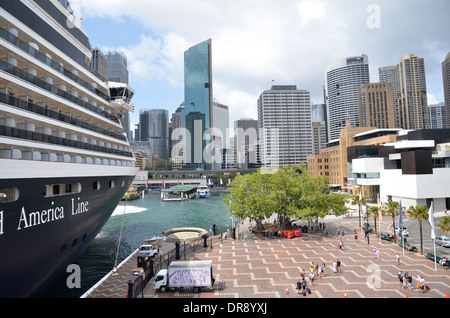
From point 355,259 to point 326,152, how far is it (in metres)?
88.8

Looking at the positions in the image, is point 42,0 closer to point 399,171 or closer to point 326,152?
point 399,171

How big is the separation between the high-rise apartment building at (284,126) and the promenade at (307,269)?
158152 mm

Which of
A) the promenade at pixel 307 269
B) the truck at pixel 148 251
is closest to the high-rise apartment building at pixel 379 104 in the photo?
the promenade at pixel 307 269

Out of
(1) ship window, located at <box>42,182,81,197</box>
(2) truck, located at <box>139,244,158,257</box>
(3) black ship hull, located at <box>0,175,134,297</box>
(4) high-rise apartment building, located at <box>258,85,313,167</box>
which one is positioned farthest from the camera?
(4) high-rise apartment building, located at <box>258,85,313,167</box>

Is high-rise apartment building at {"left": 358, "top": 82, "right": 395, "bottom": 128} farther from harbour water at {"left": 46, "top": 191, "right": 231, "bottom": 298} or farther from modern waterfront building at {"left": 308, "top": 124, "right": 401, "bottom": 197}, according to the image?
harbour water at {"left": 46, "top": 191, "right": 231, "bottom": 298}

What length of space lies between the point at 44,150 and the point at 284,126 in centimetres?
18509

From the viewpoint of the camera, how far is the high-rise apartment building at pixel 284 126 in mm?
192750

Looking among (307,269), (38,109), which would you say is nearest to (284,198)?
(307,269)

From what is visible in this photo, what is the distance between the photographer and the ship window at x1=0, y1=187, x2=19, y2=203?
14.4m

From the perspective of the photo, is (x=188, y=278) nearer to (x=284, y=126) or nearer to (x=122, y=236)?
(x=122, y=236)

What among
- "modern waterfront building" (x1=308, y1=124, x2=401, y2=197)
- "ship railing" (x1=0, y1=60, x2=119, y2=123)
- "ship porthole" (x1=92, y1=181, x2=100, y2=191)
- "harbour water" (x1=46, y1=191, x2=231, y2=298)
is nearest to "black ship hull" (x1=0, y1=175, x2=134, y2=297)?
"ship porthole" (x1=92, y1=181, x2=100, y2=191)

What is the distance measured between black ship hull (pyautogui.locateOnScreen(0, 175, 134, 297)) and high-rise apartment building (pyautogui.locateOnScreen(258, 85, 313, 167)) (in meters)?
176

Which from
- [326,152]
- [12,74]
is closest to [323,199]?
[12,74]

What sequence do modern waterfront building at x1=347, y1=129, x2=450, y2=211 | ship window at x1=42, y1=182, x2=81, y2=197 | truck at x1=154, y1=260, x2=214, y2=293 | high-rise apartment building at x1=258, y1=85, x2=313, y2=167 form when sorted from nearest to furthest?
ship window at x1=42, y1=182, x2=81, y2=197 → truck at x1=154, y1=260, x2=214, y2=293 → modern waterfront building at x1=347, y1=129, x2=450, y2=211 → high-rise apartment building at x1=258, y1=85, x2=313, y2=167
